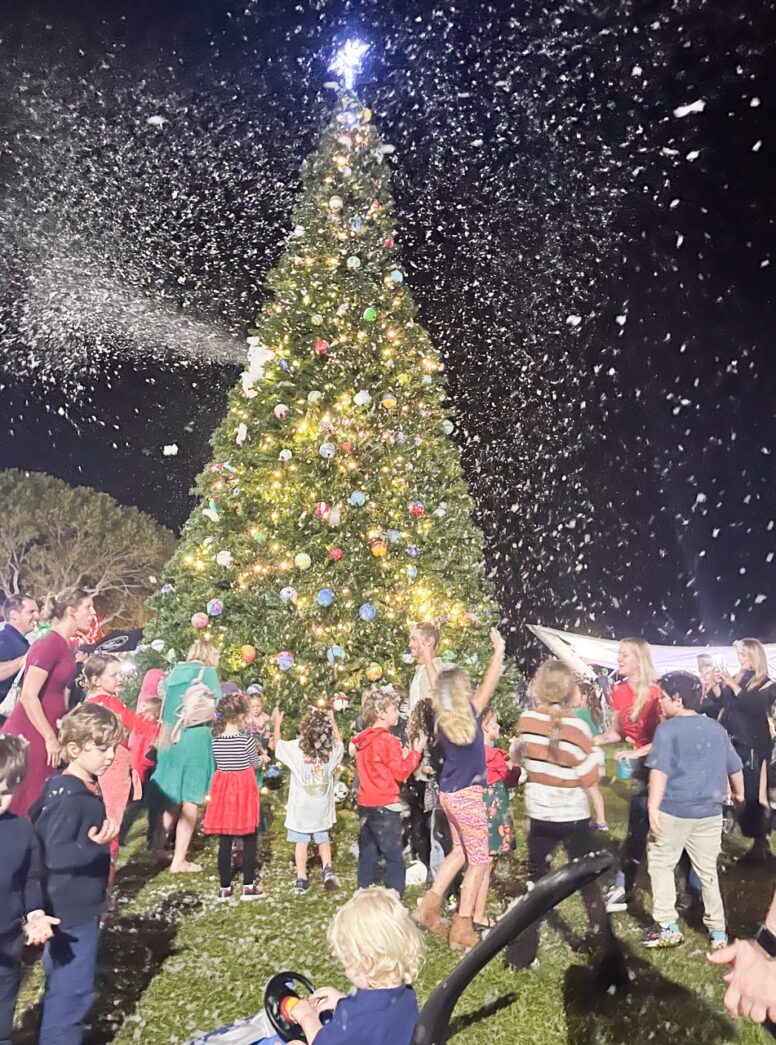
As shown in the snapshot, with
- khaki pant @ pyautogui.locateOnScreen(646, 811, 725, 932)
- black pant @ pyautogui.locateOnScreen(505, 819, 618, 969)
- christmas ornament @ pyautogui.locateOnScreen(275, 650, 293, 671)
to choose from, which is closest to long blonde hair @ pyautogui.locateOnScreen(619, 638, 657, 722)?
khaki pant @ pyautogui.locateOnScreen(646, 811, 725, 932)

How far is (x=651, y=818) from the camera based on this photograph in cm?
491

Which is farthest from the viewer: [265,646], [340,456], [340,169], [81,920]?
[340,169]

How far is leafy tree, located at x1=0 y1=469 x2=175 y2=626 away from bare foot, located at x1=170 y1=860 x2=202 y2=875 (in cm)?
2728

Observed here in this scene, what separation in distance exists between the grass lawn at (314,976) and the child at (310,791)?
0.31 metres

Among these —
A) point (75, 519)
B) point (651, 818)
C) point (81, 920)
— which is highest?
point (75, 519)

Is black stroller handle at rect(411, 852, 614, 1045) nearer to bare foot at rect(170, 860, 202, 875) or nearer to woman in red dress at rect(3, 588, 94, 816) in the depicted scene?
woman in red dress at rect(3, 588, 94, 816)

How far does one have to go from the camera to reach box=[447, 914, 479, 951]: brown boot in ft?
15.9

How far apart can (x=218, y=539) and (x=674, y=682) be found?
6.33 meters

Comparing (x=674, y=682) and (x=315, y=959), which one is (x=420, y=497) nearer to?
(x=674, y=682)

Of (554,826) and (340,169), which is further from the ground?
(340,169)

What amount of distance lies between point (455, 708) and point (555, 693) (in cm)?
69

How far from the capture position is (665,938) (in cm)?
493

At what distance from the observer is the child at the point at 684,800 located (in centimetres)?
488

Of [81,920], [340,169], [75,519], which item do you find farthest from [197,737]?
[75,519]
